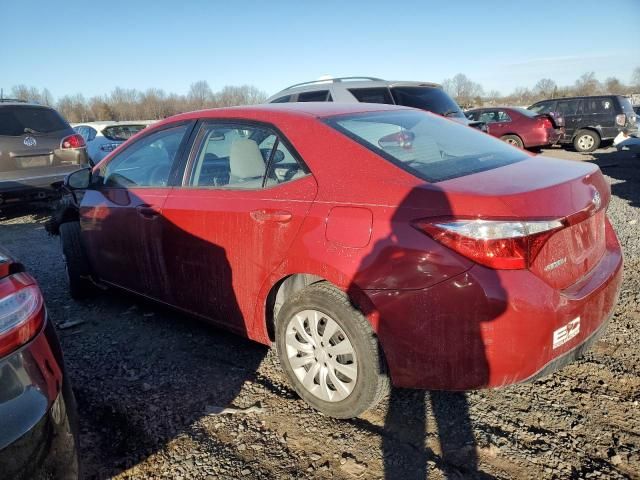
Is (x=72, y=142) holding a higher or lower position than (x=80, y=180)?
higher

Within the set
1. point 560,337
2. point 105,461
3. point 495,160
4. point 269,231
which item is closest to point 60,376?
point 105,461

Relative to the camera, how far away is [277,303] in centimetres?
285

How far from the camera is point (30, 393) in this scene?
1.60m

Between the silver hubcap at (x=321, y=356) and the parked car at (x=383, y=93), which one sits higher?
the parked car at (x=383, y=93)

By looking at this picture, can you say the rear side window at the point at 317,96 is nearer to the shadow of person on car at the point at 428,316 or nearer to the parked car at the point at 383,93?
the parked car at the point at 383,93

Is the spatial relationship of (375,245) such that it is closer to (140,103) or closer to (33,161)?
(33,161)

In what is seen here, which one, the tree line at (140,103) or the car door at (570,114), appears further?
the tree line at (140,103)

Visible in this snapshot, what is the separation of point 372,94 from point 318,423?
18.3 ft

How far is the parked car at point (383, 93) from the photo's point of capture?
719 cm

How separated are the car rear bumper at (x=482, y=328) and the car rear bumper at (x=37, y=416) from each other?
1.30 meters

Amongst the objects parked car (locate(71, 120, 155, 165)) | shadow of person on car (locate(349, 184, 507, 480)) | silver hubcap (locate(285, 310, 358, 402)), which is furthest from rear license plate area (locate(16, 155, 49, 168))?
shadow of person on car (locate(349, 184, 507, 480))

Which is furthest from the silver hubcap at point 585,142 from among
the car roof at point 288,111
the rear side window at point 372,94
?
the car roof at point 288,111

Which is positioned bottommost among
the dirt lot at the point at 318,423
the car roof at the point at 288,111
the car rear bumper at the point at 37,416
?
the dirt lot at the point at 318,423

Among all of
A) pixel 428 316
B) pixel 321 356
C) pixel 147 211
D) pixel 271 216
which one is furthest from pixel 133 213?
pixel 428 316
